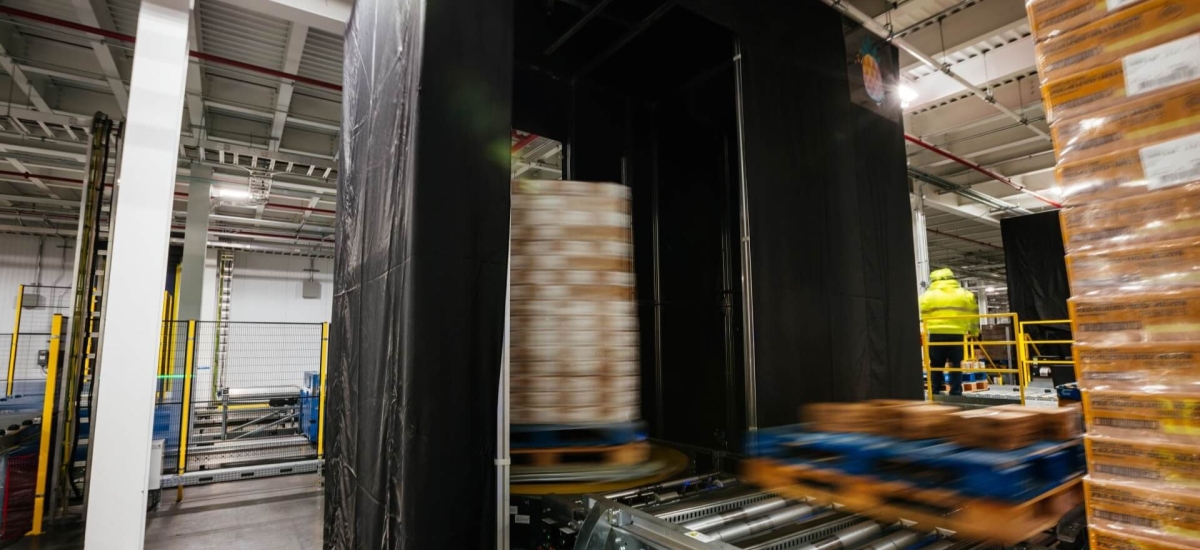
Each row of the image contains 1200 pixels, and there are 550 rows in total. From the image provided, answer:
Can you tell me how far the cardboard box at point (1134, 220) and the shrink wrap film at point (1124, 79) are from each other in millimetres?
349

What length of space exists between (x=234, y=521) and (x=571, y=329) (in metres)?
5.35

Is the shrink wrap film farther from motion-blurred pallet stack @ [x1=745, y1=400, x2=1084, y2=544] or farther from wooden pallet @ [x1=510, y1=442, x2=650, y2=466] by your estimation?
wooden pallet @ [x1=510, y1=442, x2=650, y2=466]

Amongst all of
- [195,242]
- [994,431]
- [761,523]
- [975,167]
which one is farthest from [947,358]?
[195,242]

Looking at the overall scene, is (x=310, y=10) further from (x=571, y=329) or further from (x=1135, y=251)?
(x=1135, y=251)

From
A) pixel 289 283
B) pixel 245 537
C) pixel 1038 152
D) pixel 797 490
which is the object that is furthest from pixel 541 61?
pixel 289 283

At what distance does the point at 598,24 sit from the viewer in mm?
4977

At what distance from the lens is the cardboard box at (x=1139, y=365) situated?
1.79m

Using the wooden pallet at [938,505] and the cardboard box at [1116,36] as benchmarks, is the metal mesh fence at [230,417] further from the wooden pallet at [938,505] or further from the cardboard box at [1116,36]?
the cardboard box at [1116,36]

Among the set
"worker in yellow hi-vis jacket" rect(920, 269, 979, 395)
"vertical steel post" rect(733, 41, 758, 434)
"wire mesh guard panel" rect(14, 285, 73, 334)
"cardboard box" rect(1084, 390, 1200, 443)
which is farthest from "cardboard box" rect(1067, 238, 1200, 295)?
"wire mesh guard panel" rect(14, 285, 73, 334)

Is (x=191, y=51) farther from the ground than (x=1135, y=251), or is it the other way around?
(x=191, y=51)

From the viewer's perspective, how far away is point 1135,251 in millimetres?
1900

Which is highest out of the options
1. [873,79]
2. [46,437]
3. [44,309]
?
[873,79]

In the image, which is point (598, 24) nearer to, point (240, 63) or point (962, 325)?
point (240, 63)

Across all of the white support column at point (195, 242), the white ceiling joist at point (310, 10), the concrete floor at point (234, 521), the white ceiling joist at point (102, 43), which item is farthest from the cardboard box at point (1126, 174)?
the white support column at point (195, 242)
